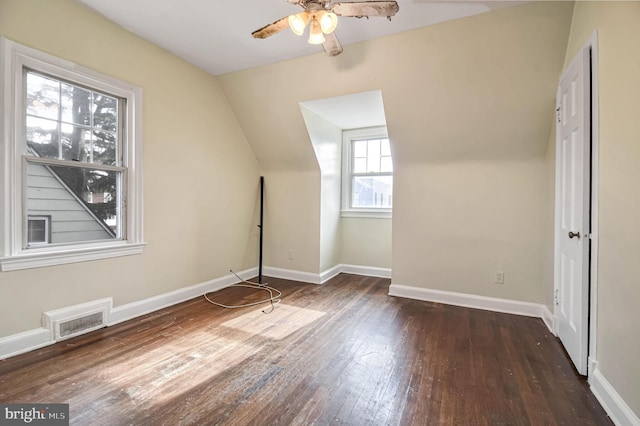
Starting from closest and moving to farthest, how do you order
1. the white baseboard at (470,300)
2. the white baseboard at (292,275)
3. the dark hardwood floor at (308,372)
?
1. the dark hardwood floor at (308,372)
2. the white baseboard at (470,300)
3. the white baseboard at (292,275)

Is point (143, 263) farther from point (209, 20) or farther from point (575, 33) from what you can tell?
point (575, 33)

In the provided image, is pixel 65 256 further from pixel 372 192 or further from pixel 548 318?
pixel 548 318

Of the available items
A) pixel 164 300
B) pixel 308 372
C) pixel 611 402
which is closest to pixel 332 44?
pixel 308 372

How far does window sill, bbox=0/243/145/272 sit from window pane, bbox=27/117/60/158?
0.76 meters

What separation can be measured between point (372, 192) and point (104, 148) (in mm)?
3401

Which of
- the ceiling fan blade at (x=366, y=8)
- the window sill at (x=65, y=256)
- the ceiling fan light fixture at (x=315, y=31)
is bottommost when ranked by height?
the window sill at (x=65, y=256)

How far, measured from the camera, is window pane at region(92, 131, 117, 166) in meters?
2.53

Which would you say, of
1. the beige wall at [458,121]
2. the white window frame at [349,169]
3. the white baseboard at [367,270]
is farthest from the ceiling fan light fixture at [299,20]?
the white baseboard at [367,270]

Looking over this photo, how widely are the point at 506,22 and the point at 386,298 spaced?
2852mm

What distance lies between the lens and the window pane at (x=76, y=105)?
7.67 feet

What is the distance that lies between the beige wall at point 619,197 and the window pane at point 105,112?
11.8 feet

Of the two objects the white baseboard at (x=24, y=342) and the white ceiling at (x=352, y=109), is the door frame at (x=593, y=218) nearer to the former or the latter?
the white ceiling at (x=352, y=109)

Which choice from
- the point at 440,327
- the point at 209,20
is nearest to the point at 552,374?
the point at 440,327

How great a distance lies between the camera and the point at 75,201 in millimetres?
2441
